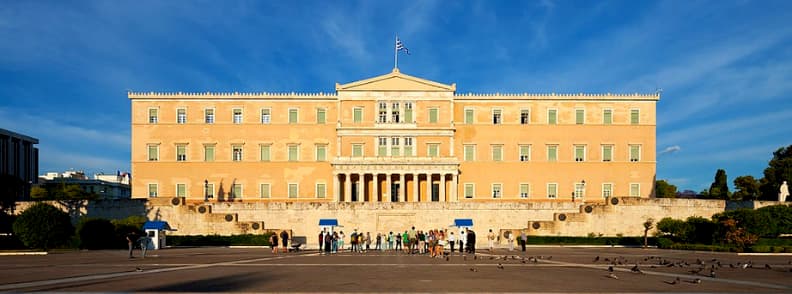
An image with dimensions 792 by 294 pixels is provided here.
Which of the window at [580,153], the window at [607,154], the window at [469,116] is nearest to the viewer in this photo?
the window at [607,154]

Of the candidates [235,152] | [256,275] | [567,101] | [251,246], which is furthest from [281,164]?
[256,275]

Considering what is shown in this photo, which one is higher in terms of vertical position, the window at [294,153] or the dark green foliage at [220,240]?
the window at [294,153]

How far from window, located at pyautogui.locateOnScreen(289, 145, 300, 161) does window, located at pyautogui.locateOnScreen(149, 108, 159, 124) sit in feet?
41.3

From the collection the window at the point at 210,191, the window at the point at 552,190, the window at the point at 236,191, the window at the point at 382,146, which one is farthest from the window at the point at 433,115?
the window at the point at 210,191

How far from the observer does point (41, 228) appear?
108ft

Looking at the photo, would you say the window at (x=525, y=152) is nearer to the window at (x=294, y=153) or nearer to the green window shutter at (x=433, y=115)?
the green window shutter at (x=433, y=115)

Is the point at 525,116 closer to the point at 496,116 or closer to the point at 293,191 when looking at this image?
the point at 496,116

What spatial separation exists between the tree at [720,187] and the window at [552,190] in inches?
854

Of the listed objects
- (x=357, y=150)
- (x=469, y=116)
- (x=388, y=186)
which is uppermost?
(x=469, y=116)

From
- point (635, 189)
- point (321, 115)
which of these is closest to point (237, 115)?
point (321, 115)

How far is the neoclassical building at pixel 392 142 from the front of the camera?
6053cm

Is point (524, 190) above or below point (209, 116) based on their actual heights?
below

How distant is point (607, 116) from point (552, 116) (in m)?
5.07

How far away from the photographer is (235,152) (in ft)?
201
